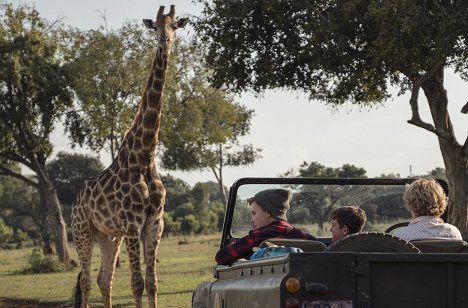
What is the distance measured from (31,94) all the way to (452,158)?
18.6 m

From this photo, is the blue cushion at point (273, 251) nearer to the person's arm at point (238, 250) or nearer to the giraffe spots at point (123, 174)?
the person's arm at point (238, 250)

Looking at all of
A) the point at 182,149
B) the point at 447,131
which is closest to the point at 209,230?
the point at 182,149

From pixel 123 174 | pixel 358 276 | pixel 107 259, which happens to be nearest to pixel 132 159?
pixel 123 174

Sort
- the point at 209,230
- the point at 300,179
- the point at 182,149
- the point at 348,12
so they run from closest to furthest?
the point at 300,179 < the point at 348,12 < the point at 182,149 < the point at 209,230

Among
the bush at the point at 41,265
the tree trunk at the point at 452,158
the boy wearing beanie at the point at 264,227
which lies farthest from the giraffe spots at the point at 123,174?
the bush at the point at 41,265

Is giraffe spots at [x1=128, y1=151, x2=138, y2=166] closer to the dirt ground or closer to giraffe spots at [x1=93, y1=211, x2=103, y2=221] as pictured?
giraffe spots at [x1=93, y1=211, x2=103, y2=221]

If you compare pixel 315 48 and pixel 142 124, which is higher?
pixel 315 48

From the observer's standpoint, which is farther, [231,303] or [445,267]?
[231,303]

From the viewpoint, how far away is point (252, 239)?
7883 millimetres

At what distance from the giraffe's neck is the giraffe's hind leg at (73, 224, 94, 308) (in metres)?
1.36

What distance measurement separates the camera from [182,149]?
166 ft

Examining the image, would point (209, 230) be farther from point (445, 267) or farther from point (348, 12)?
point (445, 267)

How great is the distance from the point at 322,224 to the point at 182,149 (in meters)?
40.6

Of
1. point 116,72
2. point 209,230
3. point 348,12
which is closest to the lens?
point 348,12
